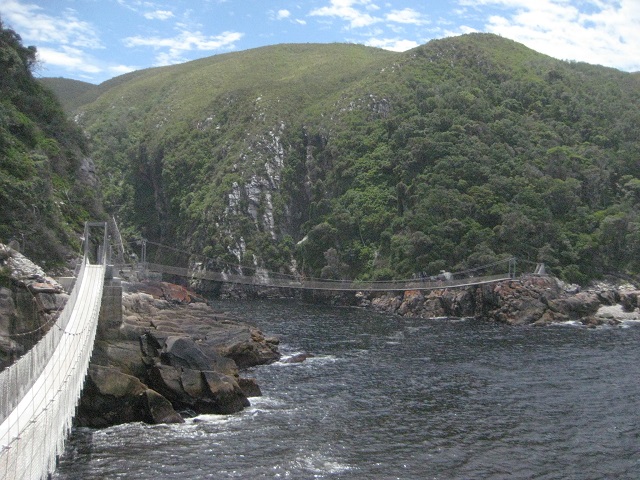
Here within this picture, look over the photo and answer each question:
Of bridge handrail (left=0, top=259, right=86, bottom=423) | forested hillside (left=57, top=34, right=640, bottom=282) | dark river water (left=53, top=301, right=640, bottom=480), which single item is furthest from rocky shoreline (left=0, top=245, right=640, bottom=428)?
forested hillside (left=57, top=34, right=640, bottom=282)

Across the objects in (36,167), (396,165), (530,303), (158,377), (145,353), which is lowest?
(530,303)

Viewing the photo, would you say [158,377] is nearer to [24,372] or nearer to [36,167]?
[24,372]

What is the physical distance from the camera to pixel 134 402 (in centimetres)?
2870

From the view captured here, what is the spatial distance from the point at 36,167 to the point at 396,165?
51.9 metres

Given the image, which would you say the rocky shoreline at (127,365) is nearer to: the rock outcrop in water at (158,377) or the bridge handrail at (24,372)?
the rock outcrop in water at (158,377)

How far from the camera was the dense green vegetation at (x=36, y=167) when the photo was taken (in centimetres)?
4288

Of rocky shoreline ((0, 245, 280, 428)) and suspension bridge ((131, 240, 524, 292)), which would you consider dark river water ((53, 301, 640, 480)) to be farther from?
suspension bridge ((131, 240, 524, 292))

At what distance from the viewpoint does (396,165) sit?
94062 mm

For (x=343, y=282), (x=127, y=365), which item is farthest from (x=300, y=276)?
(x=127, y=365)

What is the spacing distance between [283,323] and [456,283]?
17.6 metres

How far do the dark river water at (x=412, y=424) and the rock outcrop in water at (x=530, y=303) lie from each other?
40.5 feet

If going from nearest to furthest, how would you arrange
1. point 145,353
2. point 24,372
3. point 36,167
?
1. point 24,372
2. point 145,353
3. point 36,167

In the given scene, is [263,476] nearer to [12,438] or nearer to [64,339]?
[64,339]

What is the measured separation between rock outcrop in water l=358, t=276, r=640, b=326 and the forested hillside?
5.46 metres
